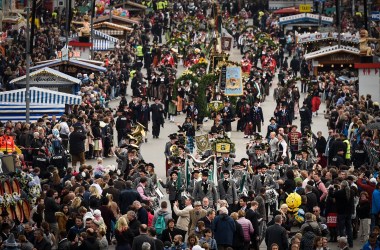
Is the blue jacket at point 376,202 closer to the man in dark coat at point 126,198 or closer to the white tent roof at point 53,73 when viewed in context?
the man in dark coat at point 126,198

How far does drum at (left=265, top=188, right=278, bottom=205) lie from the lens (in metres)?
36.3

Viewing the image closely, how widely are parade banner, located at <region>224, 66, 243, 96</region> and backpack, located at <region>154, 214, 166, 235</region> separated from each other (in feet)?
68.9

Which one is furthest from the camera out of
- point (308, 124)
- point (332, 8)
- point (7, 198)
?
point (332, 8)

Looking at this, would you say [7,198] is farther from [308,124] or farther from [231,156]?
[308,124]

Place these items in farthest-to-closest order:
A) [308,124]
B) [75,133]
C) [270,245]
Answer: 1. [308,124]
2. [75,133]
3. [270,245]

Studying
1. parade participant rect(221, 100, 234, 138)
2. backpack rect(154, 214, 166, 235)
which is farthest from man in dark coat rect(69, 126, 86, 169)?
backpack rect(154, 214, 166, 235)

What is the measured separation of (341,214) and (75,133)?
33.7ft

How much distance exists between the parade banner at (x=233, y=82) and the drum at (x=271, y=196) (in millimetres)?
→ 17032

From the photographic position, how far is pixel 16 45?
72.0m

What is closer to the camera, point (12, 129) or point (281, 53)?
point (12, 129)

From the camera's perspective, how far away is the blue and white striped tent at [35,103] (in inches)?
1905

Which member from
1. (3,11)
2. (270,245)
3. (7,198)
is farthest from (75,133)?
(3,11)

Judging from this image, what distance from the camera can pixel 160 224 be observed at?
32.7 meters

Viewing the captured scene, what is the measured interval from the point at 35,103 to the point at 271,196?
14.0 meters
